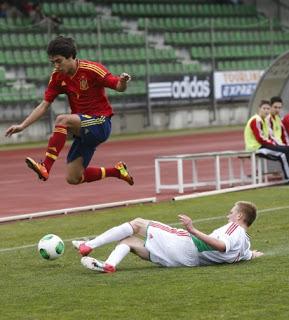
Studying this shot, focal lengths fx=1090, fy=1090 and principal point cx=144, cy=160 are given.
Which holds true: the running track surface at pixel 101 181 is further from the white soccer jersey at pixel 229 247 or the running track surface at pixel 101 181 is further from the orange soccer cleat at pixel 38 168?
the white soccer jersey at pixel 229 247

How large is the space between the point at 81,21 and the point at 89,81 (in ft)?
91.7

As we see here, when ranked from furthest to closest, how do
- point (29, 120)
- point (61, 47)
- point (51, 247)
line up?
point (29, 120) < point (61, 47) < point (51, 247)

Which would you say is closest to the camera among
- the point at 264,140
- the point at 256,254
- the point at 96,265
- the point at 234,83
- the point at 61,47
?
the point at 96,265

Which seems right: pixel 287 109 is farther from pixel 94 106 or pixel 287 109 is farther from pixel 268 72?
pixel 94 106

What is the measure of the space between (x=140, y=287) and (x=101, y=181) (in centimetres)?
1296

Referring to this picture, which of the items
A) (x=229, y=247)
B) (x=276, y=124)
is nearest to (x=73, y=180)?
(x=229, y=247)

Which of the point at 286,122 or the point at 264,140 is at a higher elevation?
the point at 286,122

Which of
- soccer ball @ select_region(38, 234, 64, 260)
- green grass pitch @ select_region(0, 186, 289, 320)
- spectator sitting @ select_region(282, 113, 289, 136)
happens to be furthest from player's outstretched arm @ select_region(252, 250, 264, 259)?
spectator sitting @ select_region(282, 113, 289, 136)

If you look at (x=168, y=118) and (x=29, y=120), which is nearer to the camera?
(x=29, y=120)

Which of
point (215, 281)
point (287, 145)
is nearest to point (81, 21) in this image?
point (287, 145)

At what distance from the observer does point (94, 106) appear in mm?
12266

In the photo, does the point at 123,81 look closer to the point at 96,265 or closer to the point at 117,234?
the point at 117,234

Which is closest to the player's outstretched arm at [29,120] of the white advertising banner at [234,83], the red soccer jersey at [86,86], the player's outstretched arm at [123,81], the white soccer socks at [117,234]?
the red soccer jersey at [86,86]

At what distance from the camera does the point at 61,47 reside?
1145 cm
